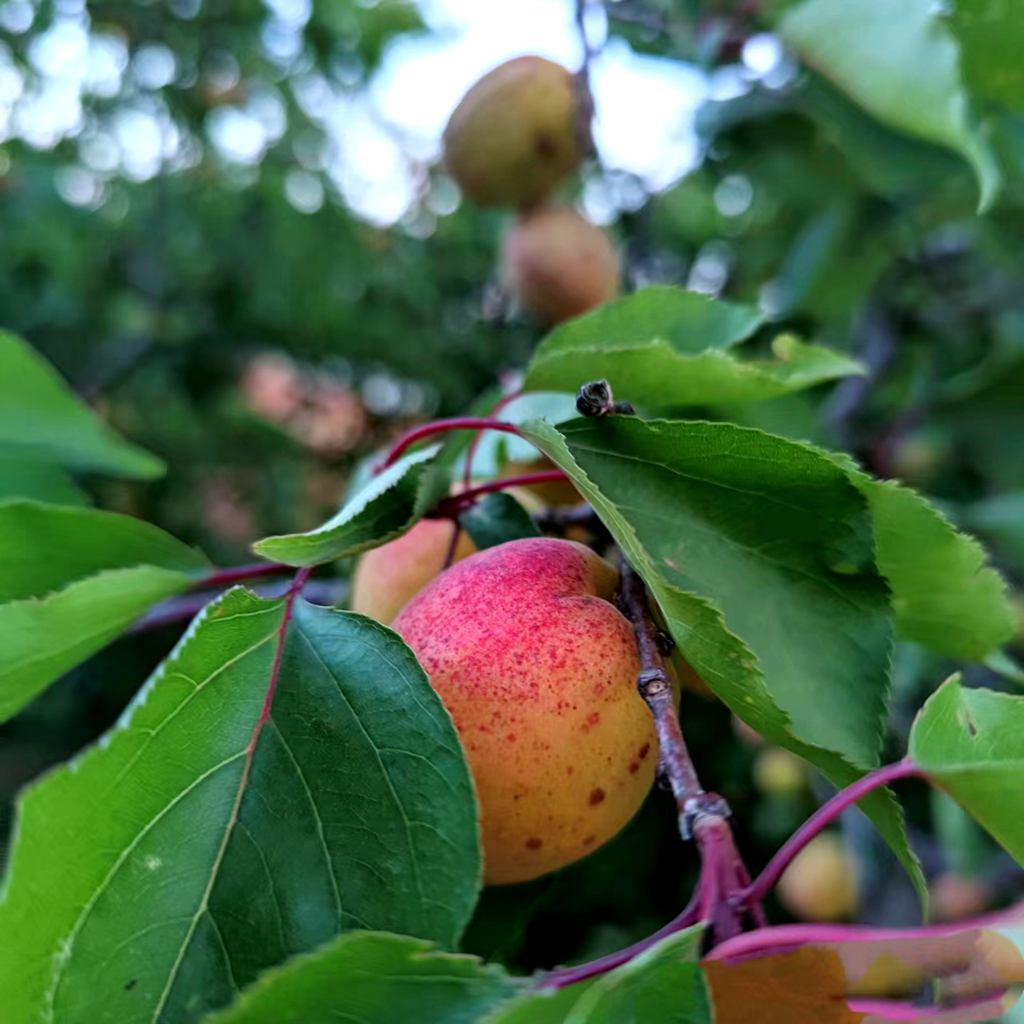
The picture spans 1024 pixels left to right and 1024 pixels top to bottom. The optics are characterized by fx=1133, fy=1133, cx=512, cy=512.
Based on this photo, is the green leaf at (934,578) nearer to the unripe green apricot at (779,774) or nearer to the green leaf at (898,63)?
the green leaf at (898,63)

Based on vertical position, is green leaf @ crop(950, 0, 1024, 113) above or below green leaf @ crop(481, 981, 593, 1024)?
above

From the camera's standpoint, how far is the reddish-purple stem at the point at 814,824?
0.36 meters

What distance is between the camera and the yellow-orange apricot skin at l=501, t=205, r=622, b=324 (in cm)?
112

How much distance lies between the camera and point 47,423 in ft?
2.62

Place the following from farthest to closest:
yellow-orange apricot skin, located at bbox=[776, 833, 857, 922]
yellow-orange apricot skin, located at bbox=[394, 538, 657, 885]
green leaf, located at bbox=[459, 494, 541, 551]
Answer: yellow-orange apricot skin, located at bbox=[776, 833, 857, 922] < green leaf, located at bbox=[459, 494, 541, 551] < yellow-orange apricot skin, located at bbox=[394, 538, 657, 885]

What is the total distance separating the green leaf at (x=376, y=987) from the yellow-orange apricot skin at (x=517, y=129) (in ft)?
2.81

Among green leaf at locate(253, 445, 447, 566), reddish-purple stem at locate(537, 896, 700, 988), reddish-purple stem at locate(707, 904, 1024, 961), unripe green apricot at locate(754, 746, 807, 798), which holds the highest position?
green leaf at locate(253, 445, 447, 566)

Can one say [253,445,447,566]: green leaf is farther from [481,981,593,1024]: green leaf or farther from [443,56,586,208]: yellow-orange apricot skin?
[443,56,586,208]: yellow-orange apricot skin

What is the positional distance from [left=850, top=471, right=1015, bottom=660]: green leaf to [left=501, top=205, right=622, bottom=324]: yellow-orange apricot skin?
2.03 feet

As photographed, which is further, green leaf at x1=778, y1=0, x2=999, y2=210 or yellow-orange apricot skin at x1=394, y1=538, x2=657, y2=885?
green leaf at x1=778, y1=0, x2=999, y2=210

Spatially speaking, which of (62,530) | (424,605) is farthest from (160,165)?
(424,605)

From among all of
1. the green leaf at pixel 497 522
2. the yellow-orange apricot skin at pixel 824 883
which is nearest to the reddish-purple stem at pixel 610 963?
the green leaf at pixel 497 522

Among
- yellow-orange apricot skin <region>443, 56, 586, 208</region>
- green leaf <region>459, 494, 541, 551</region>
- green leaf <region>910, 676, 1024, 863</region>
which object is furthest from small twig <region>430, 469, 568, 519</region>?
yellow-orange apricot skin <region>443, 56, 586, 208</region>

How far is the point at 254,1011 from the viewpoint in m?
0.31
